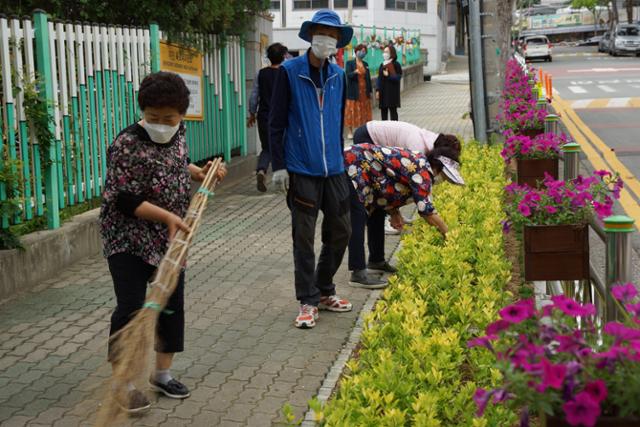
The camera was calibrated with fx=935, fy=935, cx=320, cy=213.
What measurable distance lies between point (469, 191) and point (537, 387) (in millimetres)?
6200

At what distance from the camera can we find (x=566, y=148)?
6711mm

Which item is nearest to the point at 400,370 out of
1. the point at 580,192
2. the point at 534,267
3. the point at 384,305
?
the point at 384,305

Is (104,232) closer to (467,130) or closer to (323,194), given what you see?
(323,194)

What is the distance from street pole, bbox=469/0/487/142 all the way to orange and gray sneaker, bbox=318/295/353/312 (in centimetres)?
777

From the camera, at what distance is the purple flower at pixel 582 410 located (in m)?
2.20

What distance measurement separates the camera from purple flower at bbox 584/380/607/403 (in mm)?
2219

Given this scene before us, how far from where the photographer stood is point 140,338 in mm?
3766

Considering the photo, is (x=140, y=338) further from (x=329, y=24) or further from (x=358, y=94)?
(x=358, y=94)

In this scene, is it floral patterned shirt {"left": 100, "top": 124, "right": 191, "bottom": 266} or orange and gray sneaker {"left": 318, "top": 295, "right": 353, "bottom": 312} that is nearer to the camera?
floral patterned shirt {"left": 100, "top": 124, "right": 191, "bottom": 266}

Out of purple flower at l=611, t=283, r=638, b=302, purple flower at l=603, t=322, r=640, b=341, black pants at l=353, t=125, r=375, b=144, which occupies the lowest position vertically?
purple flower at l=603, t=322, r=640, b=341

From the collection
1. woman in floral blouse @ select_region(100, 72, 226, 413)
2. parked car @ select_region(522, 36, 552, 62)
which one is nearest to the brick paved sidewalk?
woman in floral blouse @ select_region(100, 72, 226, 413)

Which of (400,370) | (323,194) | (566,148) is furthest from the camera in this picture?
(566,148)

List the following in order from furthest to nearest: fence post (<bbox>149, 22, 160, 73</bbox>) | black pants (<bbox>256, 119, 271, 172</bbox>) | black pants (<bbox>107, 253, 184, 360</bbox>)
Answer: black pants (<bbox>256, 119, 271, 172</bbox>) < fence post (<bbox>149, 22, 160, 73</bbox>) < black pants (<bbox>107, 253, 184, 360</bbox>)

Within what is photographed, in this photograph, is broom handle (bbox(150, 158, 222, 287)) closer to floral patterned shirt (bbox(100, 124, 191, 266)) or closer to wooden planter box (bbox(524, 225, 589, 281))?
floral patterned shirt (bbox(100, 124, 191, 266))
